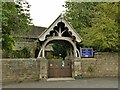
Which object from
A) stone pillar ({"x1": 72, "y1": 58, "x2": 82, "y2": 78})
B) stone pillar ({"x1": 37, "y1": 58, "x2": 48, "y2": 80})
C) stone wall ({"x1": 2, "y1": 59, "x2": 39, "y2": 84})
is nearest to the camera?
stone wall ({"x1": 2, "y1": 59, "x2": 39, "y2": 84})

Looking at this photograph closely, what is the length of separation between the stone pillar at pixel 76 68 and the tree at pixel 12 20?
5.01m

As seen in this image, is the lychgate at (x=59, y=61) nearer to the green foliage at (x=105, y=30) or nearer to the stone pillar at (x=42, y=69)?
the stone pillar at (x=42, y=69)

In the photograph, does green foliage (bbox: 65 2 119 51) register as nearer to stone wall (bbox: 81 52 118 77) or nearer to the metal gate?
stone wall (bbox: 81 52 118 77)

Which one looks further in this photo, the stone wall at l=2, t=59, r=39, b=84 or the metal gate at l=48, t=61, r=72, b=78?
the metal gate at l=48, t=61, r=72, b=78

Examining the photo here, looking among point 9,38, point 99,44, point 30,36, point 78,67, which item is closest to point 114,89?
point 78,67

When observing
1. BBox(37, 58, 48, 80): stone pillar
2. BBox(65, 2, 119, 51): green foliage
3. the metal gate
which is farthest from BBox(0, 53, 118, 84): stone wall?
BBox(65, 2, 119, 51): green foliage

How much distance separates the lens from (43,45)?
1691 centimetres

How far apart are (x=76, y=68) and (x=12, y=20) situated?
19.9 ft

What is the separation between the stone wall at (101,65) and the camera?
17766 millimetres

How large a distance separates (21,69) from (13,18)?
161 inches

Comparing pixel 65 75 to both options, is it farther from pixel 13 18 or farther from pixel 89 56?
pixel 13 18

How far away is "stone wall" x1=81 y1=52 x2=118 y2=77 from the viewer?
17.8m

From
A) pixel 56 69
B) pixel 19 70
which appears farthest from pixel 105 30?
pixel 19 70

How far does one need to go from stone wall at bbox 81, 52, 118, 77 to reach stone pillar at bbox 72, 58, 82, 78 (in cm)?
32
